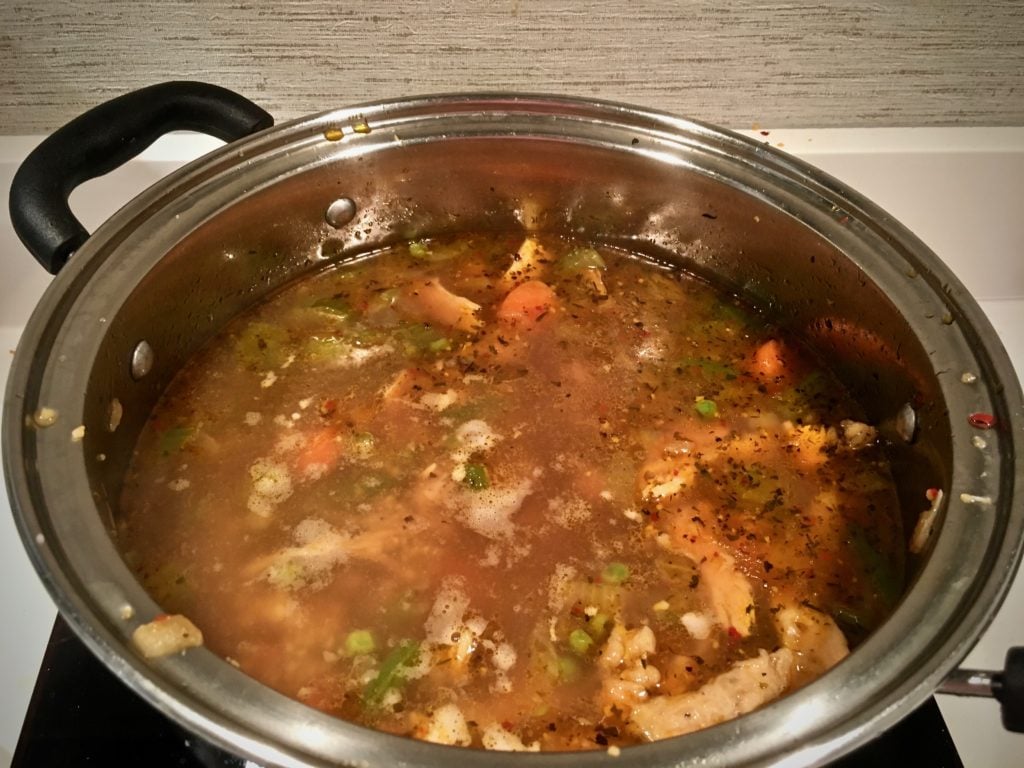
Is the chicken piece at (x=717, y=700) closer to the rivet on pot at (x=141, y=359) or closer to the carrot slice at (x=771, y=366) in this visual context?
the carrot slice at (x=771, y=366)

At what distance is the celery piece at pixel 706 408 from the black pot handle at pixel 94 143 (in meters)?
0.92

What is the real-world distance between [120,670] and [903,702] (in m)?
0.78

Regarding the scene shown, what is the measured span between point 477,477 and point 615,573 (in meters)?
0.27

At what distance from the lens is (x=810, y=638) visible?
1143mm

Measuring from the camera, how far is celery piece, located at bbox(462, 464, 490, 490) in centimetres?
131

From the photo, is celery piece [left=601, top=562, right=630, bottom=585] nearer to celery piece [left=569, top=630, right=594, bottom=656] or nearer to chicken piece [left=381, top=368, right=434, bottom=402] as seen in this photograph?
celery piece [left=569, top=630, right=594, bottom=656]

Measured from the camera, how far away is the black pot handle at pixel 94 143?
1207 millimetres

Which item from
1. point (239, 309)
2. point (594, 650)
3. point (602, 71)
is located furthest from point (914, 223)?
point (239, 309)

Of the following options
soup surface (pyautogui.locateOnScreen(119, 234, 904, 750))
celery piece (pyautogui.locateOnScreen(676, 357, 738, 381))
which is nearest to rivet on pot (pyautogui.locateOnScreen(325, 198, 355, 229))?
soup surface (pyautogui.locateOnScreen(119, 234, 904, 750))

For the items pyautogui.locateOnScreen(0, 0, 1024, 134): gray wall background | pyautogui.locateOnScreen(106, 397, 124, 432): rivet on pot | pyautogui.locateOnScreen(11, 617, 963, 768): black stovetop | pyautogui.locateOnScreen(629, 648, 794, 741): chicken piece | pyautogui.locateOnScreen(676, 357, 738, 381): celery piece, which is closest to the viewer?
pyautogui.locateOnScreen(629, 648, 794, 741): chicken piece

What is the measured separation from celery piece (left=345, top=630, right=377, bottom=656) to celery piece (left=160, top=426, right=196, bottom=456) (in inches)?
18.2

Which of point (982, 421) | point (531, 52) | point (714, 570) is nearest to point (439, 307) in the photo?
point (531, 52)

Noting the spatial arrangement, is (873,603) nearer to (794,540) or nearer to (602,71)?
(794,540)

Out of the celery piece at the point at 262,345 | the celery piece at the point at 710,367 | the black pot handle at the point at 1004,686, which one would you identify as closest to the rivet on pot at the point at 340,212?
the celery piece at the point at 262,345
